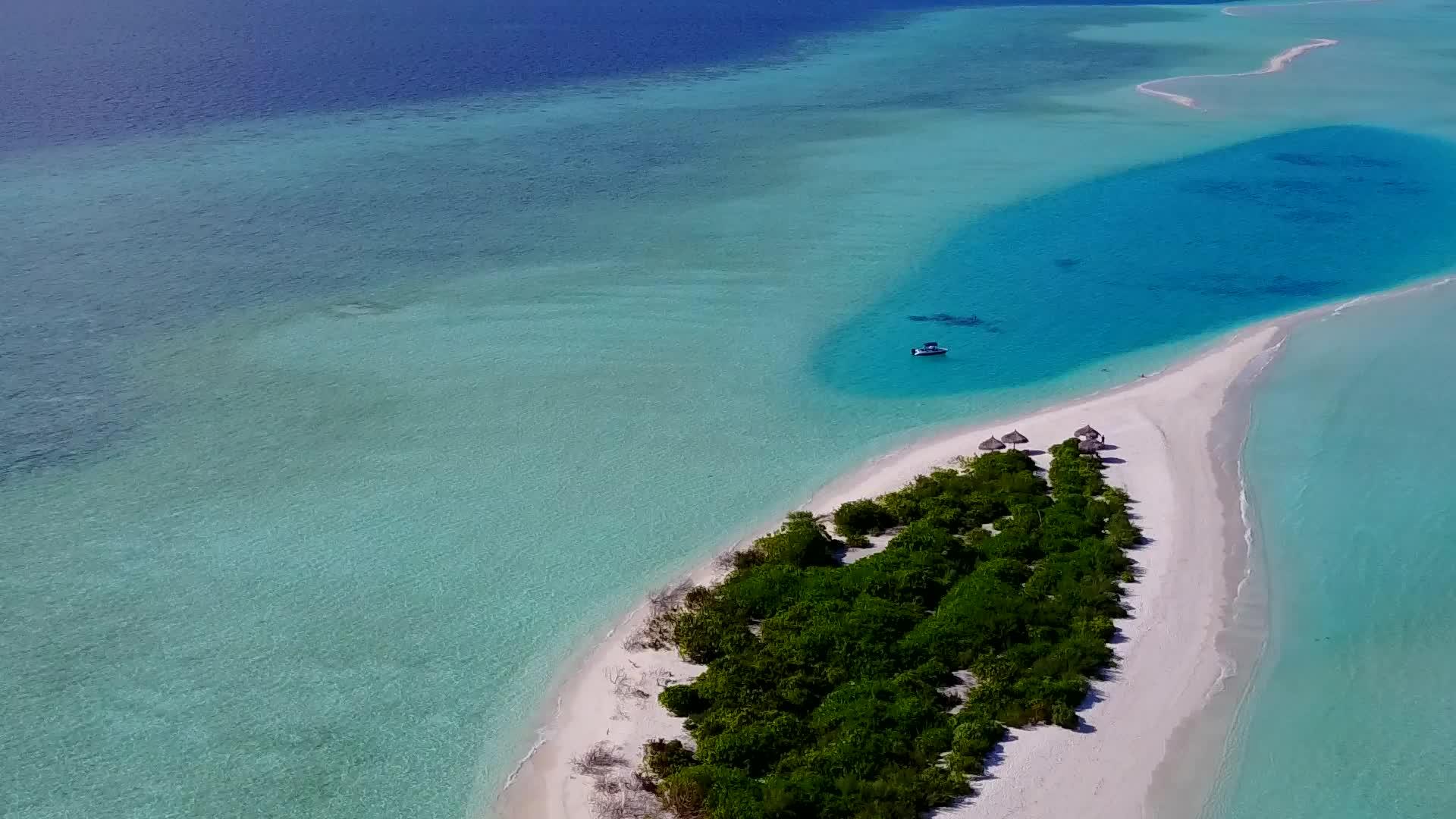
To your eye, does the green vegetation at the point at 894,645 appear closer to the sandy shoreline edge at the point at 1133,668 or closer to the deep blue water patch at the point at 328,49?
the sandy shoreline edge at the point at 1133,668

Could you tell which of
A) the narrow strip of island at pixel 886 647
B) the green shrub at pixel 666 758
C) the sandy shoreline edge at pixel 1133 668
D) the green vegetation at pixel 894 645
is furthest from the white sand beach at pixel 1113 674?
the green vegetation at pixel 894 645

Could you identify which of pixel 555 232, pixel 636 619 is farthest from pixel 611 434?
pixel 555 232

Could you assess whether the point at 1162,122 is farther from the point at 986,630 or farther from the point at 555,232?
the point at 986,630

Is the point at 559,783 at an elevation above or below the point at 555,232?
below

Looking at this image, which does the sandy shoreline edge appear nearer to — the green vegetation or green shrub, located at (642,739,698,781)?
green shrub, located at (642,739,698,781)

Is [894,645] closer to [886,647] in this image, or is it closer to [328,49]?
[886,647]

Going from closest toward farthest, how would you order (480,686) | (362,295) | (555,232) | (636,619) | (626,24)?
(480,686), (636,619), (362,295), (555,232), (626,24)

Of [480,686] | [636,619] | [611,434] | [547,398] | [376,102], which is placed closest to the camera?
[480,686]
